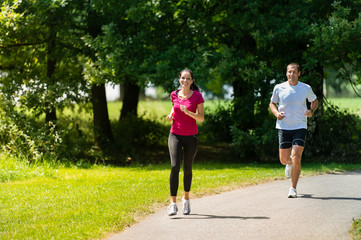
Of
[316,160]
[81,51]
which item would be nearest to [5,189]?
[81,51]

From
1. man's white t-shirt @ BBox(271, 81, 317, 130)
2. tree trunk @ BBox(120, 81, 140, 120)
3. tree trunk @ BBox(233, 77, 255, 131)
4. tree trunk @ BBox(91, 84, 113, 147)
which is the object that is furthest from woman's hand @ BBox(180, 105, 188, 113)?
tree trunk @ BBox(120, 81, 140, 120)

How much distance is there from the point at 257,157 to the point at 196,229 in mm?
9394

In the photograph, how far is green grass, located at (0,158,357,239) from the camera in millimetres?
6637

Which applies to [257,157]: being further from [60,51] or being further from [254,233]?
[254,233]

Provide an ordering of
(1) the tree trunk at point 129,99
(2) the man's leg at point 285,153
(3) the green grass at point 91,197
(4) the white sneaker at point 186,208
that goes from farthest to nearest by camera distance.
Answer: (1) the tree trunk at point 129,99, (2) the man's leg at point 285,153, (4) the white sneaker at point 186,208, (3) the green grass at point 91,197

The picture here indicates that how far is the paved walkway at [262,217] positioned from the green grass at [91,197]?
1.48 feet

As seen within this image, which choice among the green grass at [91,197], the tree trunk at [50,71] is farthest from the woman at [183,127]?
the tree trunk at [50,71]

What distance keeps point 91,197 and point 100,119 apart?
9.73 metres

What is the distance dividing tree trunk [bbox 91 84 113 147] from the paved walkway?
9712 mm

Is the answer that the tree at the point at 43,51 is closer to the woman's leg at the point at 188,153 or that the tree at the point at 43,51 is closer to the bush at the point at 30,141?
the bush at the point at 30,141

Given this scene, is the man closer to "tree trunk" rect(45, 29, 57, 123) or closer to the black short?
the black short

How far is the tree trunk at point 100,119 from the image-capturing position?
59.0 ft

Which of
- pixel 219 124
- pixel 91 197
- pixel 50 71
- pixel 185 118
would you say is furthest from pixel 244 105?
pixel 185 118

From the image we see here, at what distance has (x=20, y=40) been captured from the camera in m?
16.2
